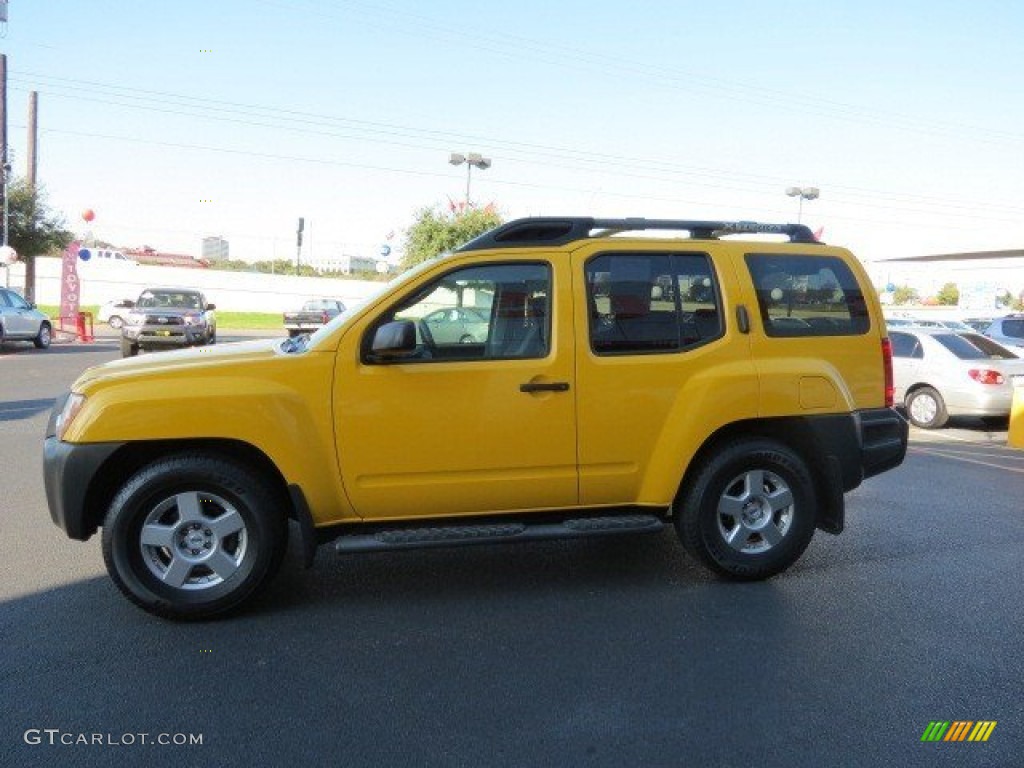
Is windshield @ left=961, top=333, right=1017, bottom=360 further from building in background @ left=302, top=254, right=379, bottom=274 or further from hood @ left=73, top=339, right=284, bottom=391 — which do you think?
building in background @ left=302, top=254, right=379, bottom=274

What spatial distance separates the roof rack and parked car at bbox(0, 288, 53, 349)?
1896 cm

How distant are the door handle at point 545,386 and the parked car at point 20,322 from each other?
19.3 metres

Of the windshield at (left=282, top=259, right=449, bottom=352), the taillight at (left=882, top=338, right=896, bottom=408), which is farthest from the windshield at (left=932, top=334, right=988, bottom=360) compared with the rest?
the windshield at (left=282, top=259, right=449, bottom=352)

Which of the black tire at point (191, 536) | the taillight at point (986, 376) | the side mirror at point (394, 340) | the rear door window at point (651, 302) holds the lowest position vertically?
the black tire at point (191, 536)

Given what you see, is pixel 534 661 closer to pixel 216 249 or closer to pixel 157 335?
pixel 157 335

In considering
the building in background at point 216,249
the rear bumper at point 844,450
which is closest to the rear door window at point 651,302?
the rear bumper at point 844,450

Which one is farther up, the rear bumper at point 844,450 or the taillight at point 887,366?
the taillight at point 887,366

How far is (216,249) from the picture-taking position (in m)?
109

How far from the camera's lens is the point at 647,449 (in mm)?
4613

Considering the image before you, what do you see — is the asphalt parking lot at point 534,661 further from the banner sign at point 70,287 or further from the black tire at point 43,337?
the banner sign at point 70,287

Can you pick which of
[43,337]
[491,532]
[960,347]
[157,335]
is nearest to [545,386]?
[491,532]

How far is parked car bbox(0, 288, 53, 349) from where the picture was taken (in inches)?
779

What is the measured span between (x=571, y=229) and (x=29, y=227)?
34.5 meters

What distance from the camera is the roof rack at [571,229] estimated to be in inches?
184
